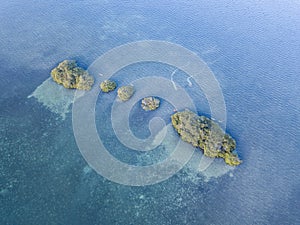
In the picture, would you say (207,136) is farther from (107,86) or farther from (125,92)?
(107,86)

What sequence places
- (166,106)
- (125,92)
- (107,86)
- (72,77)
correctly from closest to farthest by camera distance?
(166,106) < (125,92) < (107,86) < (72,77)

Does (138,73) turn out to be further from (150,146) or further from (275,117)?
(275,117)

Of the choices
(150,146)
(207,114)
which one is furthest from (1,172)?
(207,114)

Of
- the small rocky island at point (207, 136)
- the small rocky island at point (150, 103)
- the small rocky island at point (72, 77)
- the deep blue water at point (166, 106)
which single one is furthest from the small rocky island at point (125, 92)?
the small rocky island at point (207, 136)

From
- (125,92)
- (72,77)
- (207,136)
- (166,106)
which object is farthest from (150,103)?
(72,77)

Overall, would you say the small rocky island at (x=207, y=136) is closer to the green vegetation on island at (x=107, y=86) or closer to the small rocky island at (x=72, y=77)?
the green vegetation on island at (x=107, y=86)

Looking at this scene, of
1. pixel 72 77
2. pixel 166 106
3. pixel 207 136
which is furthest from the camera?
pixel 72 77

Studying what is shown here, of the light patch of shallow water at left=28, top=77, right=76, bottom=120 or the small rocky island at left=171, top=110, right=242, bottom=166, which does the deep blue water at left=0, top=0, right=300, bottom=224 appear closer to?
the light patch of shallow water at left=28, top=77, right=76, bottom=120
